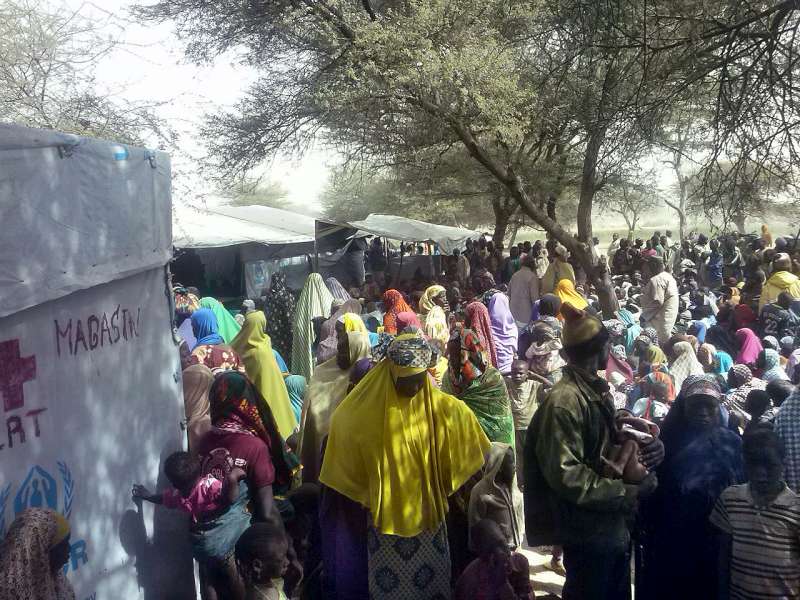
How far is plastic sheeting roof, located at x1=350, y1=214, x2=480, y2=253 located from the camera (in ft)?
52.9

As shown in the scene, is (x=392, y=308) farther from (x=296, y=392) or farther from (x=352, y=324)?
(x=352, y=324)

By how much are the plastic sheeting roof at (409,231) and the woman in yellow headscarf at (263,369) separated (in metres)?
9.36

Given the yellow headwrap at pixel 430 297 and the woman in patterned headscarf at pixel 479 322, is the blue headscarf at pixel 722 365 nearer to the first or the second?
the woman in patterned headscarf at pixel 479 322

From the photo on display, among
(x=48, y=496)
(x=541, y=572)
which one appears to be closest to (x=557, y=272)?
(x=541, y=572)

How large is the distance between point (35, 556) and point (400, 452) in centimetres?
145

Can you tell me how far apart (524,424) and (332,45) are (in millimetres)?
6484

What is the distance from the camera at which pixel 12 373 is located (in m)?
2.67

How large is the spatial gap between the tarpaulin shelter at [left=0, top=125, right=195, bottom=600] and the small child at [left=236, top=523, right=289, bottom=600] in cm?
68

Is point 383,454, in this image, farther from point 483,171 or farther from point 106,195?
point 483,171

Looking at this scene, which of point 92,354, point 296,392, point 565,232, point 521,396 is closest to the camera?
point 92,354

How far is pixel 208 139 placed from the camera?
40.2 ft

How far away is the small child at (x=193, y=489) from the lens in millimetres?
3385

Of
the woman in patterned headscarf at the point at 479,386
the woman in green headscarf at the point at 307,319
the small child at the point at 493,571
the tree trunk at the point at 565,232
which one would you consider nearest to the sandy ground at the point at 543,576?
the woman in patterned headscarf at the point at 479,386

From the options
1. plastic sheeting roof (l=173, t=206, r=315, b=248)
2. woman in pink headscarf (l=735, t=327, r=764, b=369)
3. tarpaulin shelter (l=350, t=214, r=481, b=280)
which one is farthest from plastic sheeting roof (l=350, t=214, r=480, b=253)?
woman in pink headscarf (l=735, t=327, r=764, b=369)
